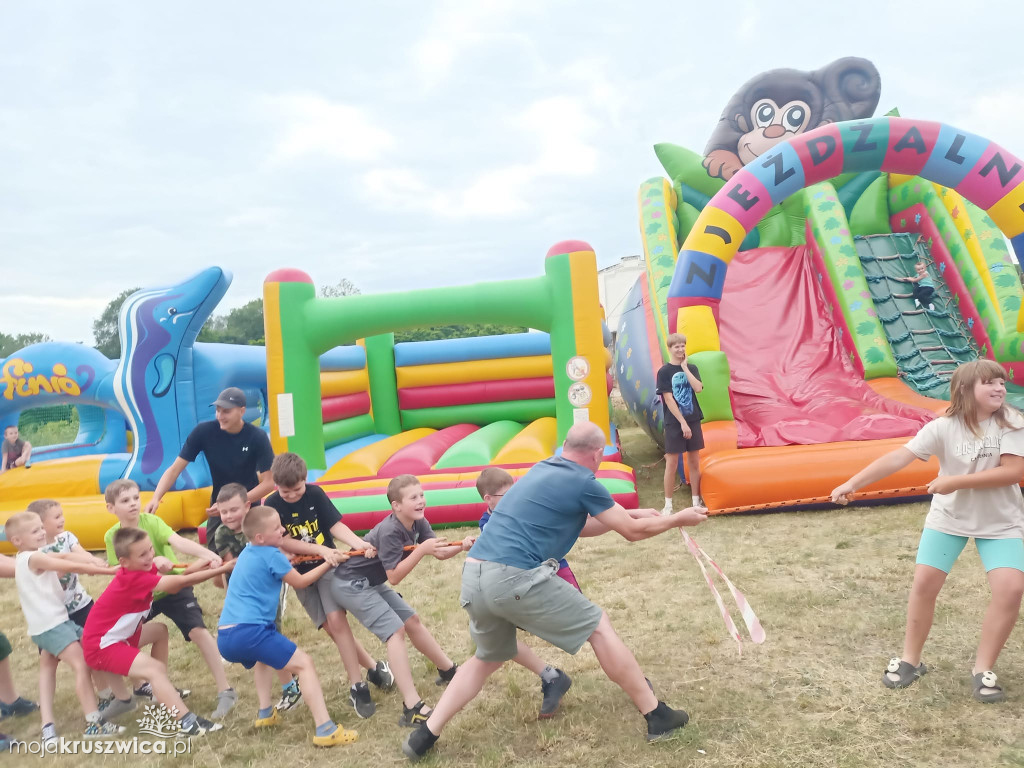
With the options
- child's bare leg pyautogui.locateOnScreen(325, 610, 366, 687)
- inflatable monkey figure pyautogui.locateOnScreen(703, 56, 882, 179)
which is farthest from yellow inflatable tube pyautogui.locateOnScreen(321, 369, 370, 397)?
child's bare leg pyautogui.locateOnScreen(325, 610, 366, 687)

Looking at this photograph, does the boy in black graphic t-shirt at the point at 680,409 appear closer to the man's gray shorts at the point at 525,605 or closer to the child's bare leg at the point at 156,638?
the man's gray shorts at the point at 525,605

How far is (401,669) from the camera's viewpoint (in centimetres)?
278

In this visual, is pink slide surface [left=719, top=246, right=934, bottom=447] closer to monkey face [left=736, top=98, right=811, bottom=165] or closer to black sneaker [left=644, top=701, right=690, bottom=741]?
monkey face [left=736, top=98, right=811, bottom=165]

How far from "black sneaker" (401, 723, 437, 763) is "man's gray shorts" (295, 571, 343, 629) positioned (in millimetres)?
705

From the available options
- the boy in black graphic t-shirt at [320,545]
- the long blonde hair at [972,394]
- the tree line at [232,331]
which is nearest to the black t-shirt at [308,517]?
the boy in black graphic t-shirt at [320,545]

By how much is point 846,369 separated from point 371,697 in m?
5.58

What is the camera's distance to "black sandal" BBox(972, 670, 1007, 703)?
253 centimetres

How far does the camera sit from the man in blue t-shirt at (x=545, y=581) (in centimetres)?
241

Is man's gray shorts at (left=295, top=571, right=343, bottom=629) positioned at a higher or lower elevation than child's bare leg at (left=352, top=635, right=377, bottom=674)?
higher

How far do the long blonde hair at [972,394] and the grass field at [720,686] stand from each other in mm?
932

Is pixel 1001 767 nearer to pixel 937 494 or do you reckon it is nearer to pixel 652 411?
pixel 937 494

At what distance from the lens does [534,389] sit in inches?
369

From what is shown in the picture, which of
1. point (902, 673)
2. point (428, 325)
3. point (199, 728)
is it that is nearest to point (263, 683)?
point (199, 728)

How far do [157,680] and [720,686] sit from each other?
2.09 metres
